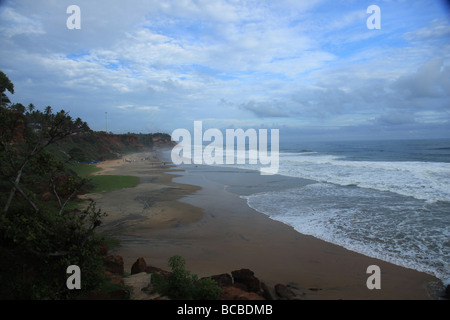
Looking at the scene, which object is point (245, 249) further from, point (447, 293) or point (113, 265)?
point (447, 293)

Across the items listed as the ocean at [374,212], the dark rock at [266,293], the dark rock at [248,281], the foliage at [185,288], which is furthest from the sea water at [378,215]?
the foliage at [185,288]

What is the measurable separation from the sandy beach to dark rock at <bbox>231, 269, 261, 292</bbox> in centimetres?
80

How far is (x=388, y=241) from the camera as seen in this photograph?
8.52 m

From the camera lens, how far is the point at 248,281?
5520mm

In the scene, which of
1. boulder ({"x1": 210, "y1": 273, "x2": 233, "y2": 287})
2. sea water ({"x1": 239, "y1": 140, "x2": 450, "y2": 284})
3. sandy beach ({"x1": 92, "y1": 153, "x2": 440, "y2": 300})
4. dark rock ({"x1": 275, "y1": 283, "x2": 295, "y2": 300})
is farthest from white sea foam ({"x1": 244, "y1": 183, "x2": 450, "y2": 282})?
boulder ({"x1": 210, "y1": 273, "x2": 233, "y2": 287})

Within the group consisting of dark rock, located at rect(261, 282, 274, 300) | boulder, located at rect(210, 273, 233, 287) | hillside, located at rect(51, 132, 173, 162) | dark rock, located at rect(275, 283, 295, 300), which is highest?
hillside, located at rect(51, 132, 173, 162)

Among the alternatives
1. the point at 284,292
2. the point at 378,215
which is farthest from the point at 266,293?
the point at 378,215

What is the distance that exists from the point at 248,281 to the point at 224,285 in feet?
1.71

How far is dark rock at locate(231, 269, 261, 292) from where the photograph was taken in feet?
17.9

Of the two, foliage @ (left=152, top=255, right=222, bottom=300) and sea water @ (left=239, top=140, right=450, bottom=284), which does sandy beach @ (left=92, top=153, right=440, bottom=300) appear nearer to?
sea water @ (left=239, top=140, right=450, bottom=284)

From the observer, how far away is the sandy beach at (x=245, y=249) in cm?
Result: 614

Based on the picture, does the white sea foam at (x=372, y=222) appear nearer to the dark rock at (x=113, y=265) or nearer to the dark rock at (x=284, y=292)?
the dark rock at (x=284, y=292)
